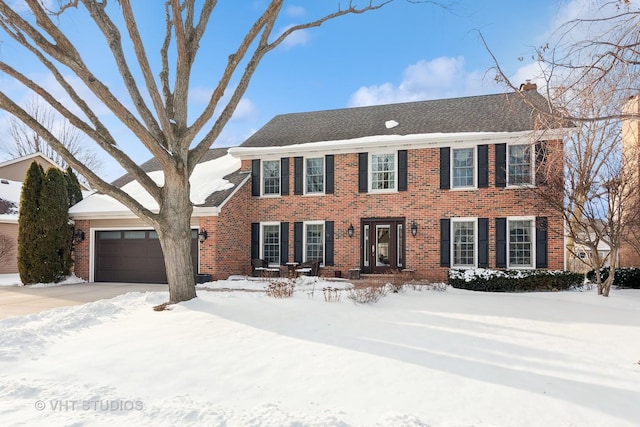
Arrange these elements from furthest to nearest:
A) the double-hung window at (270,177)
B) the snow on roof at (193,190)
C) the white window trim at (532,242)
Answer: the double-hung window at (270,177), the snow on roof at (193,190), the white window trim at (532,242)

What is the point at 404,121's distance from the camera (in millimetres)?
15523

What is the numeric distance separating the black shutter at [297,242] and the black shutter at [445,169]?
552 cm

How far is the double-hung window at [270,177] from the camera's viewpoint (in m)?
15.8

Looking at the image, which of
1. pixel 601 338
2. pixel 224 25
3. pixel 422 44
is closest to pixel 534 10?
pixel 601 338

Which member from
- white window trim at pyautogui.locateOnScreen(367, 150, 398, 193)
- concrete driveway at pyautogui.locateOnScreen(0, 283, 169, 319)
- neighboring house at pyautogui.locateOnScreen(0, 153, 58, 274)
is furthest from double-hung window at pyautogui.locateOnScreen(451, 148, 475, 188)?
neighboring house at pyautogui.locateOnScreen(0, 153, 58, 274)

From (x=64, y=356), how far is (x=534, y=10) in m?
8.24

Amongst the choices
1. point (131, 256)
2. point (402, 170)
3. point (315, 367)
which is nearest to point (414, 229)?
point (402, 170)

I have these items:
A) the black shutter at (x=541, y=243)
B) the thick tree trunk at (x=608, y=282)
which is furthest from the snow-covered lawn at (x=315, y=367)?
the black shutter at (x=541, y=243)

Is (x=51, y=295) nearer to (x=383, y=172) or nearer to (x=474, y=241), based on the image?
(x=383, y=172)

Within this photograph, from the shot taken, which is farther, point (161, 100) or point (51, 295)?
point (51, 295)

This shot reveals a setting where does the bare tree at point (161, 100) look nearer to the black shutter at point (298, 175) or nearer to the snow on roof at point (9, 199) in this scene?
the black shutter at point (298, 175)

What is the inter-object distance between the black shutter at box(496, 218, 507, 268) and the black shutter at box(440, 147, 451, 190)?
207cm

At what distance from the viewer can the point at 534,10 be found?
592 centimetres

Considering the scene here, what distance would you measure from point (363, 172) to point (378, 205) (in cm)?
136
